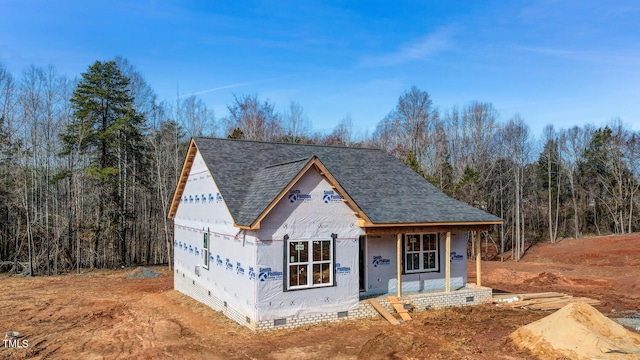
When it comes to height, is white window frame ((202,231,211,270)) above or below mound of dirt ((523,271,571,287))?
above

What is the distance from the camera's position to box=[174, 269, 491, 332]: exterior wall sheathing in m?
12.7

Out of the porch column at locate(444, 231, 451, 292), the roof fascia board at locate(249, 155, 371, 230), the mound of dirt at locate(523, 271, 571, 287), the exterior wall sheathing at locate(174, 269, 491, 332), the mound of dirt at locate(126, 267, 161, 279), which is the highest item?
the roof fascia board at locate(249, 155, 371, 230)

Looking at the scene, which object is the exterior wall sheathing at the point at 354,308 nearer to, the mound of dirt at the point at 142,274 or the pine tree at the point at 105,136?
the mound of dirt at the point at 142,274

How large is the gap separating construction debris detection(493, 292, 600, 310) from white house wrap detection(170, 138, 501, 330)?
1700mm

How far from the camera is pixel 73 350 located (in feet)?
35.9

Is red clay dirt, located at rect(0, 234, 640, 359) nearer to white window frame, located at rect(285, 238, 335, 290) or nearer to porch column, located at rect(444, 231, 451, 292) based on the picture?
porch column, located at rect(444, 231, 451, 292)

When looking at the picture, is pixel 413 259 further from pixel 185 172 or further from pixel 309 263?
pixel 185 172

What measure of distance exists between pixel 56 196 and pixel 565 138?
51.0 meters

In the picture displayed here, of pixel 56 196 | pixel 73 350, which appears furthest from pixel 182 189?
pixel 56 196

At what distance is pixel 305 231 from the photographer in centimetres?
1320

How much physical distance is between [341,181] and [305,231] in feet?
12.8

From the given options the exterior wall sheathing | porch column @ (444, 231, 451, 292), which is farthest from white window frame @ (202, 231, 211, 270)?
porch column @ (444, 231, 451, 292)

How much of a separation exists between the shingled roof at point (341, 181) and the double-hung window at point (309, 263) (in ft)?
5.40

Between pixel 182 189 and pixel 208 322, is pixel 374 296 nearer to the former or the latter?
pixel 208 322
